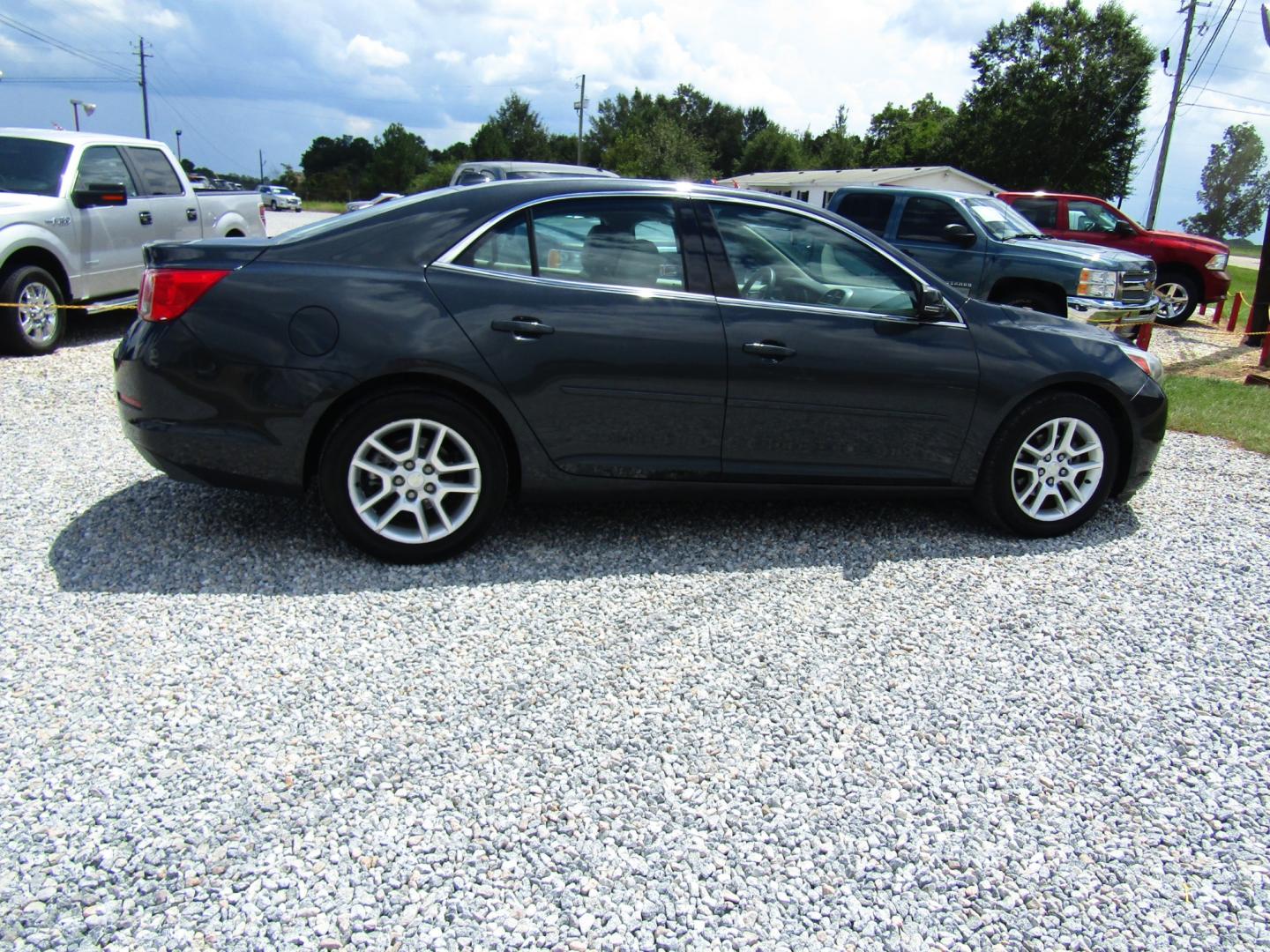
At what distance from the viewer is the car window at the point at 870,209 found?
1141cm

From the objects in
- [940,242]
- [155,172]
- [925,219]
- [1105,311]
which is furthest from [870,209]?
[155,172]

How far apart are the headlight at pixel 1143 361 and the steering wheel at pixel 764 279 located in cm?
189

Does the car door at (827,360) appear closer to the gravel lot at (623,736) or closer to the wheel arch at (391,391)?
the gravel lot at (623,736)

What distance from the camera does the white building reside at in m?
37.6

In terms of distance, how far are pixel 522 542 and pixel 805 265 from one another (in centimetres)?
182

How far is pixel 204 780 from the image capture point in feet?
8.31

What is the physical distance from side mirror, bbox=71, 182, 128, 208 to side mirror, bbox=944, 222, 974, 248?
834 centimetres

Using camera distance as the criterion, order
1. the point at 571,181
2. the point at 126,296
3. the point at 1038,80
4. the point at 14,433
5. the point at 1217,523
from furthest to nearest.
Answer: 1. the point at 1038,80
2. the point at 126,296
3. the point at 14,433
4. the point at 1217,523
5. the point at 571,181

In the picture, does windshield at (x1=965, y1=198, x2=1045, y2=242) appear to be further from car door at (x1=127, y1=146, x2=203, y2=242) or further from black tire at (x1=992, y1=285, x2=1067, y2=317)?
car door at (x1=127, y1=146, x2=203, y2=242)

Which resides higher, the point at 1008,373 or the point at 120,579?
the point at 1008,373

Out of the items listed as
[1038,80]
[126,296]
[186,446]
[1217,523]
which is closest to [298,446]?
[186,446]

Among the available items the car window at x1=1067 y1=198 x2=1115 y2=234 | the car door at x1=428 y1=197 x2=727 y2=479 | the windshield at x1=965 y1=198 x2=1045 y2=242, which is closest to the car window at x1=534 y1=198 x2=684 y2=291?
the car door at x1=428 y1=197 x2=727 y2=479

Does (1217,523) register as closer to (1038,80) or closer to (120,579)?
(120,579)

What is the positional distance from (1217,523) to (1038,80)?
53140mm
